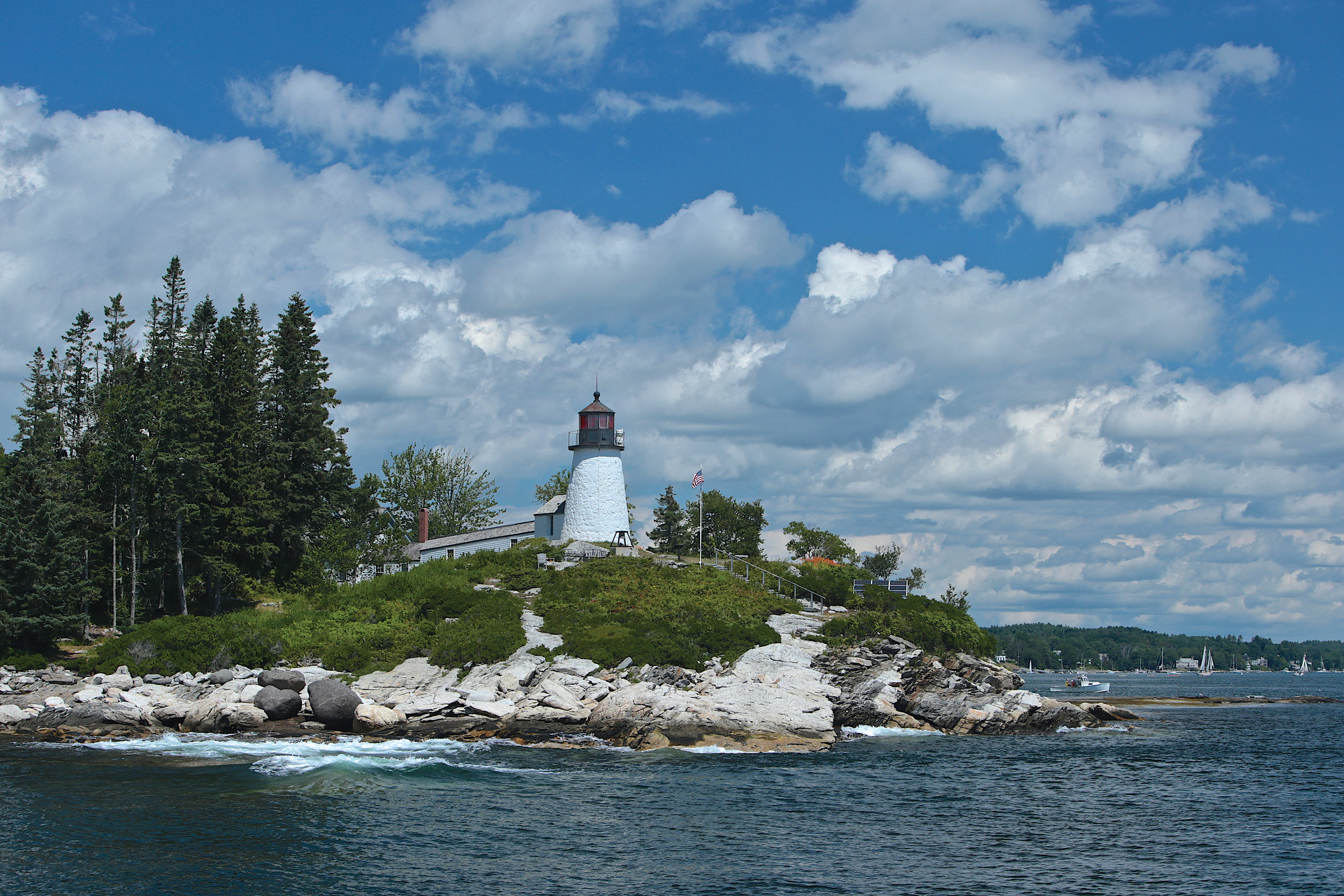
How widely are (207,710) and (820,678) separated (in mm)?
20184

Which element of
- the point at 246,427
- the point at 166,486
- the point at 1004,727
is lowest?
the point at 1004,727

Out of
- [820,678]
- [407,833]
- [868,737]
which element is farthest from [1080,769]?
[407,833]

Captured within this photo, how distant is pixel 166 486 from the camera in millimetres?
44875

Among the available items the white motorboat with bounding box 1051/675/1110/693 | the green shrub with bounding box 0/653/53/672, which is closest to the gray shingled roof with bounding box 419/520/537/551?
the green shrub with bounding box 0/653/53/672

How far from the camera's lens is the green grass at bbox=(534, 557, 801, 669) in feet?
116

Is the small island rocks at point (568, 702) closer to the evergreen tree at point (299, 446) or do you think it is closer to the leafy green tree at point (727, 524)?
the evergreen tree at point (299, 446)

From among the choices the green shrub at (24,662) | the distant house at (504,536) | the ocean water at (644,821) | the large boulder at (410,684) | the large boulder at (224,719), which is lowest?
the ocean water at (644,821)

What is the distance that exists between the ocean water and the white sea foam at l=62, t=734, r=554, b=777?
0.12m

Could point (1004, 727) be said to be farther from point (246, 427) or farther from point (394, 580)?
point (246, 427)

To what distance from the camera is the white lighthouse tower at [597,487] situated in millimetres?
54844

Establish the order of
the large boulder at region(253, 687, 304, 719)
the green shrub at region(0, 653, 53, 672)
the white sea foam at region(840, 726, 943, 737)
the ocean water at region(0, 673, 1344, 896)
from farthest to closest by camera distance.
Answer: the green shrub at region(0, 653, 53, 672), the white sea foam at region(840, 726, 943, 737), the large boulder at region(253, 687, 304, 719), the ocean water at region(0, 673, 1344, 896)

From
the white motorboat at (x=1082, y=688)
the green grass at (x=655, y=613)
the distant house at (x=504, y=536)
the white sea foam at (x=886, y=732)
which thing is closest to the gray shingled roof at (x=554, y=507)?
the distant house at (x=504, y=536)

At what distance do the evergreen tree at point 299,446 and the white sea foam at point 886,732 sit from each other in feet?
102

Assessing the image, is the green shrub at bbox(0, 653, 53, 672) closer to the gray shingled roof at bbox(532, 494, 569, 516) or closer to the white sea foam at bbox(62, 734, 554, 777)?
the white sea foam at bbox(62, 734, 554, 777)
